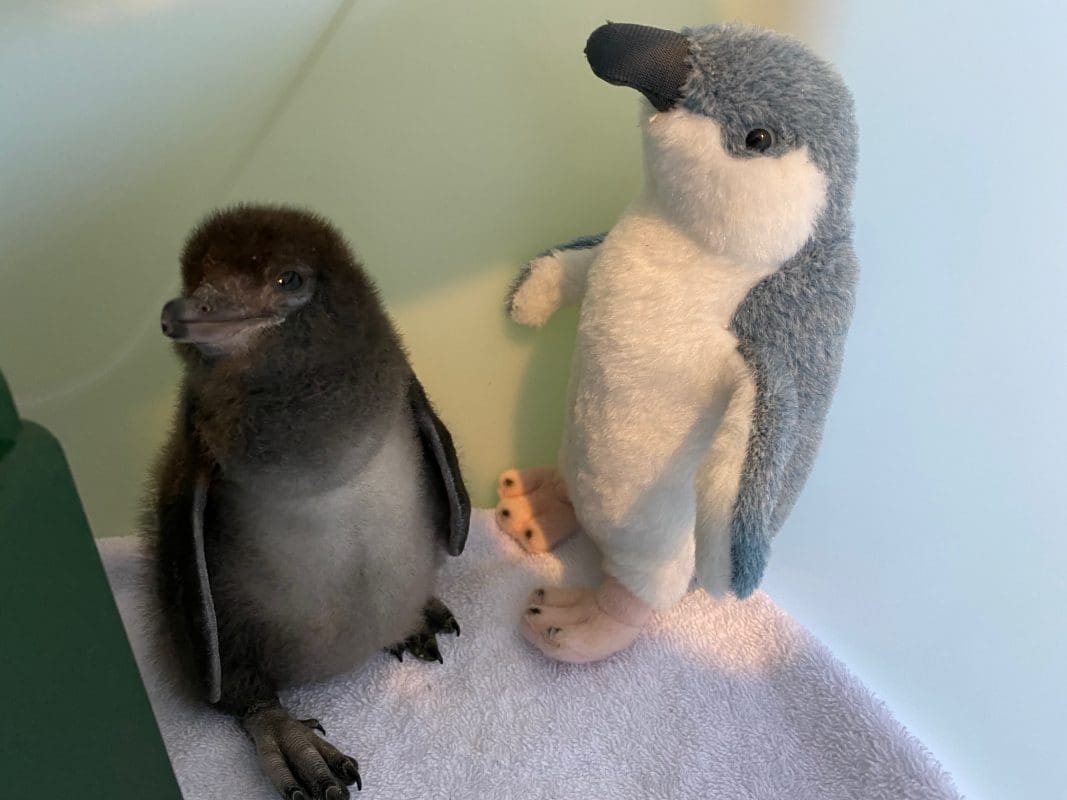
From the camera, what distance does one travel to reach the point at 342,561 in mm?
744

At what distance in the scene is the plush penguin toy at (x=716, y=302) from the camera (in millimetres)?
677

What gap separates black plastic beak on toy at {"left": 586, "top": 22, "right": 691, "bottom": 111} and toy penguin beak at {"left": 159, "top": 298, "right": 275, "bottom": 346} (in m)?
0.33

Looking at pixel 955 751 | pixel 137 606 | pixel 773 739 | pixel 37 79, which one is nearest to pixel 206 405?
pixel 137 606

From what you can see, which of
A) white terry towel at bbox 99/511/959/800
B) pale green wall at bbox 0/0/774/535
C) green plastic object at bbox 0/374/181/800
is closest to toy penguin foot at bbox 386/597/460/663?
white terry towel at bbox 99/511/959/800

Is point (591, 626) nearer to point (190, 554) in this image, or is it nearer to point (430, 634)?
point (430, 634)

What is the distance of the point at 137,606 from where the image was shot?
0.90 meters

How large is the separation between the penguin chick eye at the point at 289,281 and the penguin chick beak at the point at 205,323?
0.08ft

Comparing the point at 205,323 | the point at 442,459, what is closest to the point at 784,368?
the point at 442,459

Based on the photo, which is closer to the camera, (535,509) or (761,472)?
(761,472)

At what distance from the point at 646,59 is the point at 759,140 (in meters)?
0.10

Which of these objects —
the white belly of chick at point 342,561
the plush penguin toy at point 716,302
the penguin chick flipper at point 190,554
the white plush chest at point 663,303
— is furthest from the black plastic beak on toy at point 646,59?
the penguin chick flipper at point 190,554

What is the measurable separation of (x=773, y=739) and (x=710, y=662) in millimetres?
94

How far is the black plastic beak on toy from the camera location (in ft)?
2.25

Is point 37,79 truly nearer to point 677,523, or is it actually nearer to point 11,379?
point 11,379
